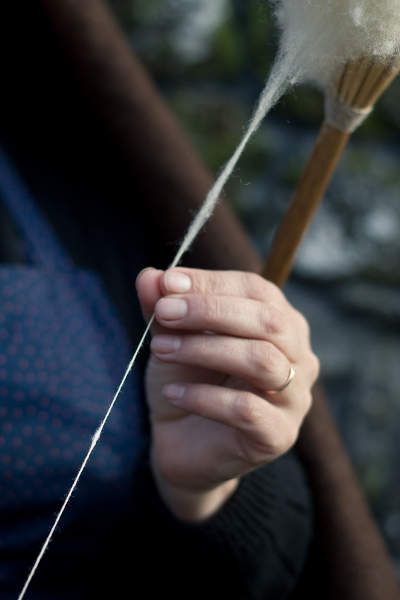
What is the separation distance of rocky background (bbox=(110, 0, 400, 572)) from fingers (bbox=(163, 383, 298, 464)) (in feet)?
1.86

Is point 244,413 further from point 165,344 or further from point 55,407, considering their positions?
point 55,407

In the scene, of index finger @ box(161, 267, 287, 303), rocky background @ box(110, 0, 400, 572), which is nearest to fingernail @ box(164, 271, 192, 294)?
index finger @ box(161, 267, 287, 303)

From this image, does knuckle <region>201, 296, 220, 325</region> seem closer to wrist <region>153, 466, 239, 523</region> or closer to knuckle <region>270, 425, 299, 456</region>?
knuckle <region>270, 425, 299, 456</region>

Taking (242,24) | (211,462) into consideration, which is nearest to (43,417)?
(211,462)

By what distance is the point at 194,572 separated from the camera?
57 centimetres

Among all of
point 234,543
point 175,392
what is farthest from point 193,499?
point 175,392

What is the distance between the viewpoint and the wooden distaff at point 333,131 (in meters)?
0.35

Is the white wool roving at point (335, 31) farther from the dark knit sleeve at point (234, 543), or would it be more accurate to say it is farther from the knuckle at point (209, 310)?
the dark knit sleeve at point (234, 543)

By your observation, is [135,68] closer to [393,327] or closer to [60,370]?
[60,370]

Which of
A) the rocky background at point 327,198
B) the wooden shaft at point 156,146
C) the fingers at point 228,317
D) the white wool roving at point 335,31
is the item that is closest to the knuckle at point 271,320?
the fingers at point 228,317

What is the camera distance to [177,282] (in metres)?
0.38

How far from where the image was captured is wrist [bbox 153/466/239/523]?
0.54 m

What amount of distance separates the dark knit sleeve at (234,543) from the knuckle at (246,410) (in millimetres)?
183

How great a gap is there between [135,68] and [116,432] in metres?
0.38
